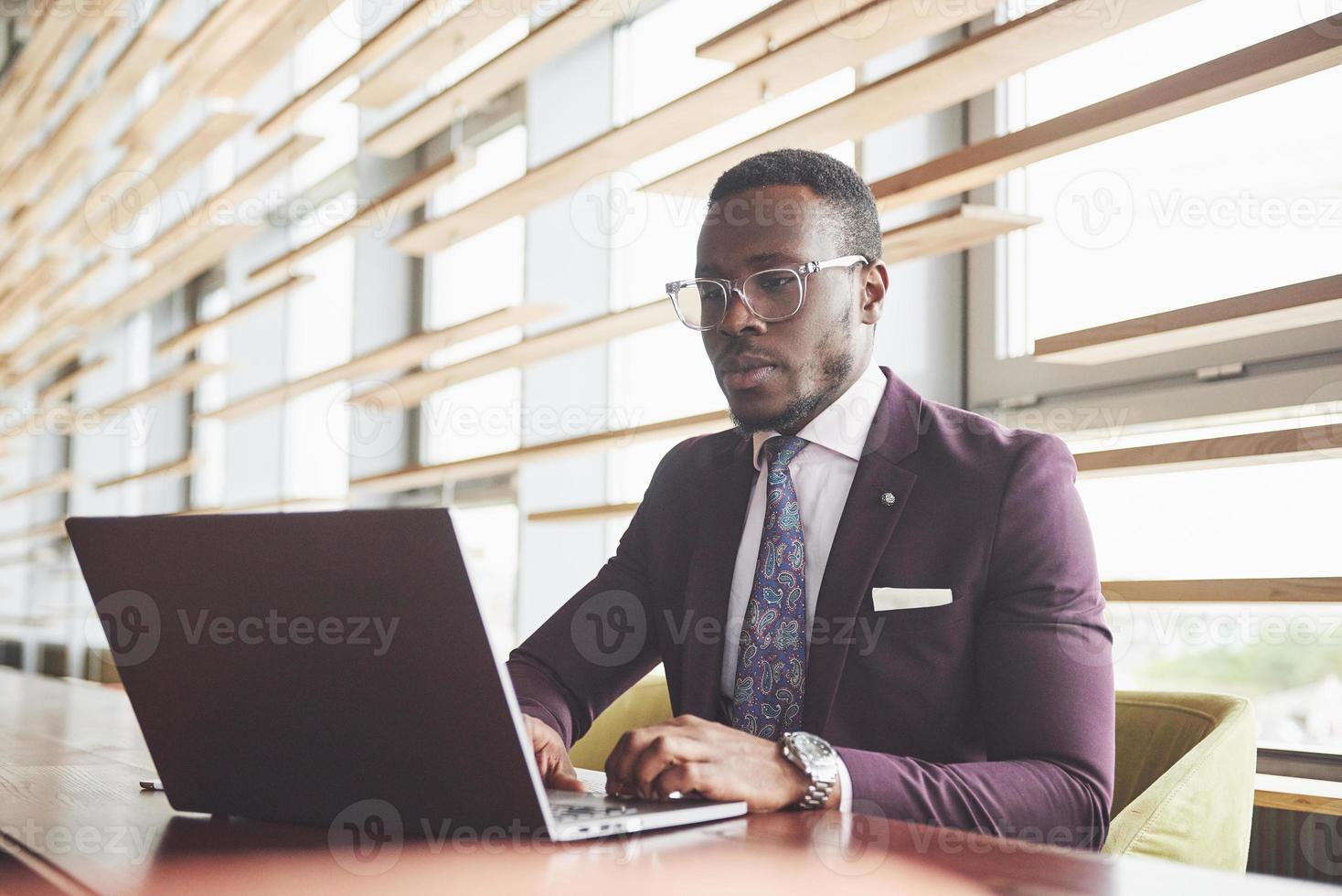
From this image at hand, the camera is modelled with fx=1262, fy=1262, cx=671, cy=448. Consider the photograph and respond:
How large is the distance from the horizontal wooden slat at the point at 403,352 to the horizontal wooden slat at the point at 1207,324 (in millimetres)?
1320

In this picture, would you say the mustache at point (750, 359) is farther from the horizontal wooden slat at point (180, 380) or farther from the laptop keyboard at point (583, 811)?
the horizontal wooden slat at point (180, 380)

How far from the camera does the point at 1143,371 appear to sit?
208 cm

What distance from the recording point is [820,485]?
1.68 m

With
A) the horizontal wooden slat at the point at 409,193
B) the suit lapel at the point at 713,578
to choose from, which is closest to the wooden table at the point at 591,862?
the suit lapel at the point at 713,578

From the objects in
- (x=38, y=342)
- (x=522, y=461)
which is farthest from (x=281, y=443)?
(x=522, y=461)

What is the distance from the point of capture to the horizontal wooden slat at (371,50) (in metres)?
2.57

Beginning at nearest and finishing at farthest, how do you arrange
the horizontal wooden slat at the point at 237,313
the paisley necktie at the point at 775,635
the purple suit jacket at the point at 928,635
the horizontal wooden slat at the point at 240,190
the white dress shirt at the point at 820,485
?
the purple suit jacket at the point at 928,635 → the paisley necktie at the point at 775,635 → the white dress shirt at the point at 820,485 → the horizontal wooden slat at the point at 240,190 → the horizontal wooden slat at the point at 237,313

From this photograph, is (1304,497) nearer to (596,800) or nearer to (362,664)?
(596,800)

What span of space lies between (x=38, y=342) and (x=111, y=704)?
3.78 m

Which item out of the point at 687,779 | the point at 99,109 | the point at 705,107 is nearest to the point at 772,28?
the point at 705,107

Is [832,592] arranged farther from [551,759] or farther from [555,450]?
[555,450]

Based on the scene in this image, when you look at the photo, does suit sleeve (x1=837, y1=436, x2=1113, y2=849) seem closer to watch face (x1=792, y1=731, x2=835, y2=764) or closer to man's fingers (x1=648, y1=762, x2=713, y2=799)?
watch face (x1=792, y1=731, x2=835, y2=764)

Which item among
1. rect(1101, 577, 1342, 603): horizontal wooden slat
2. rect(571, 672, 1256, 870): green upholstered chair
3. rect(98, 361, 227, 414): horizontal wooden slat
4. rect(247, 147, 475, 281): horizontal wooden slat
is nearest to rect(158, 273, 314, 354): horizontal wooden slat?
rect(98, 361, 227, 414): horizontal wooden slat

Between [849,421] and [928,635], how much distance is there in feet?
1.18
